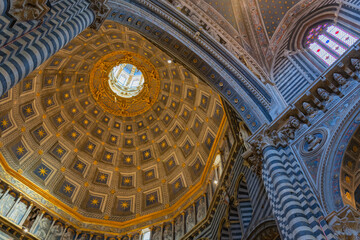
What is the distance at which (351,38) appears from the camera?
12.0m

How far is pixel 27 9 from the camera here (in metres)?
6.52

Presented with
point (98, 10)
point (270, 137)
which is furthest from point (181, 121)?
point (98, 10)

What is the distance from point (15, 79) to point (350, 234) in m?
8.48

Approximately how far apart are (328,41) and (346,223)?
9.15m

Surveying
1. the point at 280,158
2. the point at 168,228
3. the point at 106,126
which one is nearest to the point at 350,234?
the point at 280,158

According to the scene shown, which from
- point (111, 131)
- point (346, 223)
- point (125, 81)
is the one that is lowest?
point (346, 223)

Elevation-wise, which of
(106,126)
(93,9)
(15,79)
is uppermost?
(106,126)

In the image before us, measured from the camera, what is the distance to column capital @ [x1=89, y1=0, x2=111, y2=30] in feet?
34.9

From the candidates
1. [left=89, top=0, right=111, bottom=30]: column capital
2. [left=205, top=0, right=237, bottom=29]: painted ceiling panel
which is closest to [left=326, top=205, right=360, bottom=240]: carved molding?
[left=89, top=0, right=111, bottom=30]: column capital

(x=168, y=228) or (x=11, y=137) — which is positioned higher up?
(x=11, y=137)

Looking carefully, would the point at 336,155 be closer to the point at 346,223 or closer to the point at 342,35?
the point at 346,223

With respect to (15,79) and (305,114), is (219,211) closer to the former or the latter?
(305,114)

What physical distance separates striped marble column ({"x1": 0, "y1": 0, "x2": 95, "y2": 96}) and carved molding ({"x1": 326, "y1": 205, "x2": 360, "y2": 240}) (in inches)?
320

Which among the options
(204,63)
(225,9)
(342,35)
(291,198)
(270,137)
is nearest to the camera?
(291,198)
